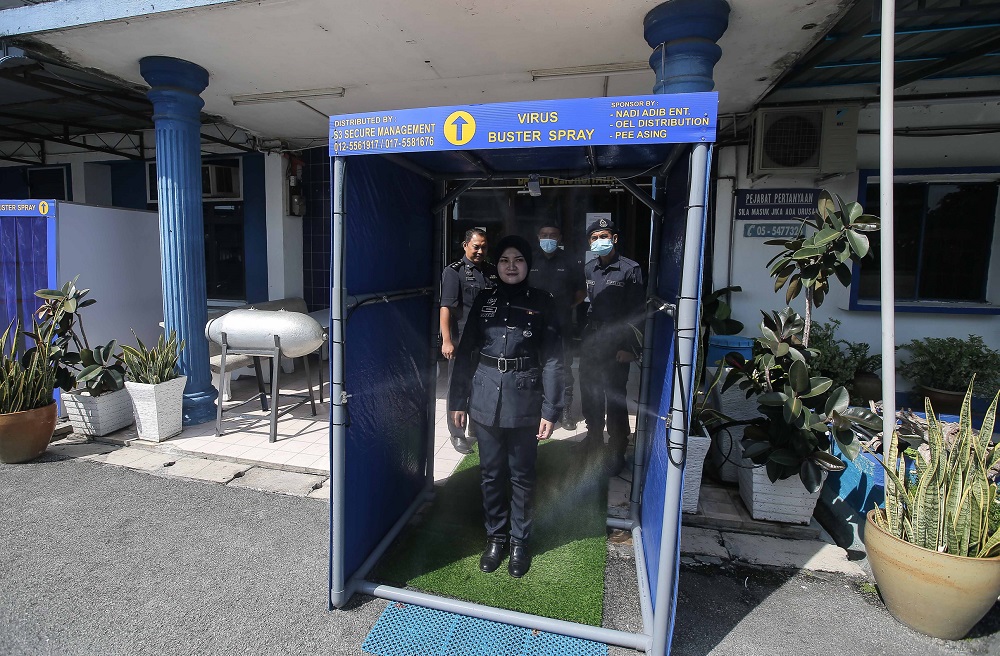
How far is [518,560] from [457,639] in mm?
579

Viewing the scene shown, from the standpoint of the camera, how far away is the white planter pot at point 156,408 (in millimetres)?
4613

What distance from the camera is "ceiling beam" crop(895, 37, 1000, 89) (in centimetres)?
407

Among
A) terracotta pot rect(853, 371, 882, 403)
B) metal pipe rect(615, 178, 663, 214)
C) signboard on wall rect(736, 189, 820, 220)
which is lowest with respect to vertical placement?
terracotta pot rect(853, 371, 882, 403)

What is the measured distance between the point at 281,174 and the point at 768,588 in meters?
7.17

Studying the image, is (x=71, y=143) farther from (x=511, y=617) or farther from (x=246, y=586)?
(x=511, y=617)

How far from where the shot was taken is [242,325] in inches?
185

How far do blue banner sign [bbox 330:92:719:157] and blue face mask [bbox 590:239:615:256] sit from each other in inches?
68.8

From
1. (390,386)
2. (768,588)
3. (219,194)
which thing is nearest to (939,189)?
(768,588)

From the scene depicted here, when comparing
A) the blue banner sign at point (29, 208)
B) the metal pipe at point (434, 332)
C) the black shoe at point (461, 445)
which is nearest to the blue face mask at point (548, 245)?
the metal pipe at point (434, 332)

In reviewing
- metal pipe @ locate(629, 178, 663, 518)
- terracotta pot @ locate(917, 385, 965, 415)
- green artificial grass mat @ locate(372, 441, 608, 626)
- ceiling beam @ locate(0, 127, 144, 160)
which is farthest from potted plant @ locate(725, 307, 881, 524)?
ceiling beam @ locate(0, 127, 144, 160)

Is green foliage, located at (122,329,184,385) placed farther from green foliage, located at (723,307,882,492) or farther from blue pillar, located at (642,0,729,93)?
green foliage, located at (723,307,882,492)

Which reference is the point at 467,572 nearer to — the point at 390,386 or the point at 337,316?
the point at 390,386

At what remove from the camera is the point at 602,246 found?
12.4 feet

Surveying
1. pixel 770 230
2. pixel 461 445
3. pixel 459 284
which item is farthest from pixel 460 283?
pixel 770 230
